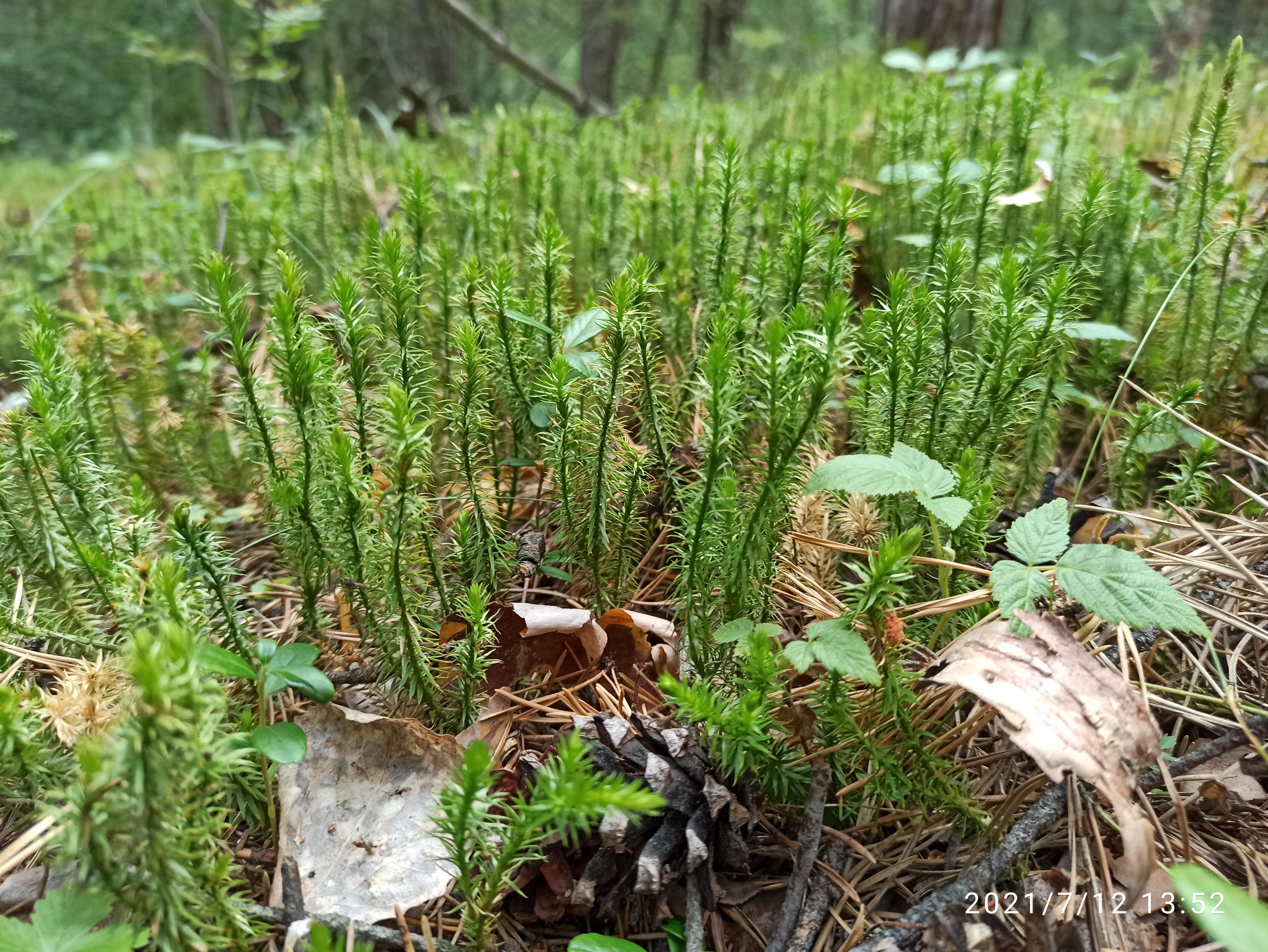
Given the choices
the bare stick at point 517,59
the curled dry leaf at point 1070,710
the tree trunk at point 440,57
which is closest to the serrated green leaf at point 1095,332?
the curled dry leaf at point 1070,710

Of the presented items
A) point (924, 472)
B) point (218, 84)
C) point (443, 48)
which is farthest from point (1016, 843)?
point (443, 48)

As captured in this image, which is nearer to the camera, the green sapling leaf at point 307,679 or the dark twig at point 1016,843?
the dark twig at point 1016,843

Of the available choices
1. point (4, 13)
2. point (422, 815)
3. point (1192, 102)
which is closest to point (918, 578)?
point (422, 815)

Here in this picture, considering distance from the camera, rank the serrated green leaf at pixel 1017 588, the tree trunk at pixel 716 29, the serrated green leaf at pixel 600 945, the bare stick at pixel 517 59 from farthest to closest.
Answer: the tree trunk at pixel 716 29
the bare stick at pixel 517 59
the serrated green leaf at pixel 1017 588
the serrated green leaf at pixel 600 945

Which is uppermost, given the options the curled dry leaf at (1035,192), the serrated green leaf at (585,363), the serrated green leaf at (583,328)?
the curled dry leaf at (1035,192)

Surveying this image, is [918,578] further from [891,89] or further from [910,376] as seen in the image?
[891,89]

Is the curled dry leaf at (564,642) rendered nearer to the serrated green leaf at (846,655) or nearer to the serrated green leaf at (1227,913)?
the serrated green leaf at (846,655)
